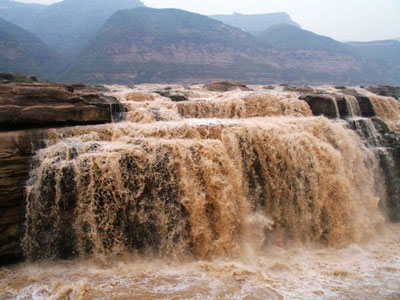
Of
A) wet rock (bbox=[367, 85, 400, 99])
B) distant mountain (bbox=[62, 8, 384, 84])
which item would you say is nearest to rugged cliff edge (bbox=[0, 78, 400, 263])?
wet rock (bbox=[367, 85, 400, 99])

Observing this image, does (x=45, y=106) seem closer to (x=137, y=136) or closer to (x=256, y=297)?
(x=137, y=136)

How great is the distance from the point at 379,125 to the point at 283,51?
79.2 metres

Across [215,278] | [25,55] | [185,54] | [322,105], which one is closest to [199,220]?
[215,278]

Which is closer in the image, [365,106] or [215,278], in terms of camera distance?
[215,278]

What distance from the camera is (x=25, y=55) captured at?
6312cm

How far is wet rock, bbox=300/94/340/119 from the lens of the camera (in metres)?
13.2

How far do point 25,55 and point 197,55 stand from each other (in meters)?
33.5

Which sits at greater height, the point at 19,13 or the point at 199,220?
the point at 19,13

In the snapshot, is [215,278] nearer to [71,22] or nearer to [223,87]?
[223,87]

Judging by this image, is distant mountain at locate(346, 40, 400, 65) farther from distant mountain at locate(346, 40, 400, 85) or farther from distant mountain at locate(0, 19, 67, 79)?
distant mountain at locate(0, 19, 67, 79)

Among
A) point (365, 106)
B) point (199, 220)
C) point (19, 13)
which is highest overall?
point (19, 13)

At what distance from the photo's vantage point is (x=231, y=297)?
5.62 m

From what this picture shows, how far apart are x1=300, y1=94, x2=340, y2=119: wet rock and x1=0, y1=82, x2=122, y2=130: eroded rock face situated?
7.55 meters

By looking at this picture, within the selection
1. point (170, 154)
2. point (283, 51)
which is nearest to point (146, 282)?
point (170, 154)
